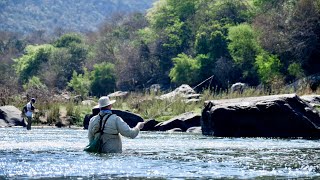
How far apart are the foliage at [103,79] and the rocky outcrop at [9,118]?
4376cm

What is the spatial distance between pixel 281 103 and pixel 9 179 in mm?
19120

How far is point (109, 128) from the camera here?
2345 centimetres

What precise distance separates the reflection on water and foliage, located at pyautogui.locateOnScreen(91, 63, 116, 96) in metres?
63.7

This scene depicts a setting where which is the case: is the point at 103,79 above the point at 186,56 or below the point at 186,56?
below

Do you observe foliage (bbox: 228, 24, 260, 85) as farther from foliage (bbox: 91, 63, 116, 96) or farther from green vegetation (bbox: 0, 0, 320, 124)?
foliage (bbox: 91, 63, 116, 96)

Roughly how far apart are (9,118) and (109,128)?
2687 centimetres

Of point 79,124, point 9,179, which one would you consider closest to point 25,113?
point 79,124

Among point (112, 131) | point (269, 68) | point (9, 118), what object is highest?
point (269, 68)

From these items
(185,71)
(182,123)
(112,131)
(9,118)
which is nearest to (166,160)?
(112,131)

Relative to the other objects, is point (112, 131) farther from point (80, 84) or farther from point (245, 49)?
point (80, 84)

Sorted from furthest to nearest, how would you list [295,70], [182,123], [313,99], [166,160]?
[295,70]
[182,123]
[313,99]
[166,160]

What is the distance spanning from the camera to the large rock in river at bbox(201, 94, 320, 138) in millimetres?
34969

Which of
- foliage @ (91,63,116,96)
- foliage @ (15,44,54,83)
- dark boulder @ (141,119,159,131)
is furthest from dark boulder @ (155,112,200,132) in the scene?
foliage @ (15,44,54,83)

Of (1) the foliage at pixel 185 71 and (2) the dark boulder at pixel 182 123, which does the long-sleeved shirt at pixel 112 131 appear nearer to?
(2) the dark boulder at pixel 182 123
